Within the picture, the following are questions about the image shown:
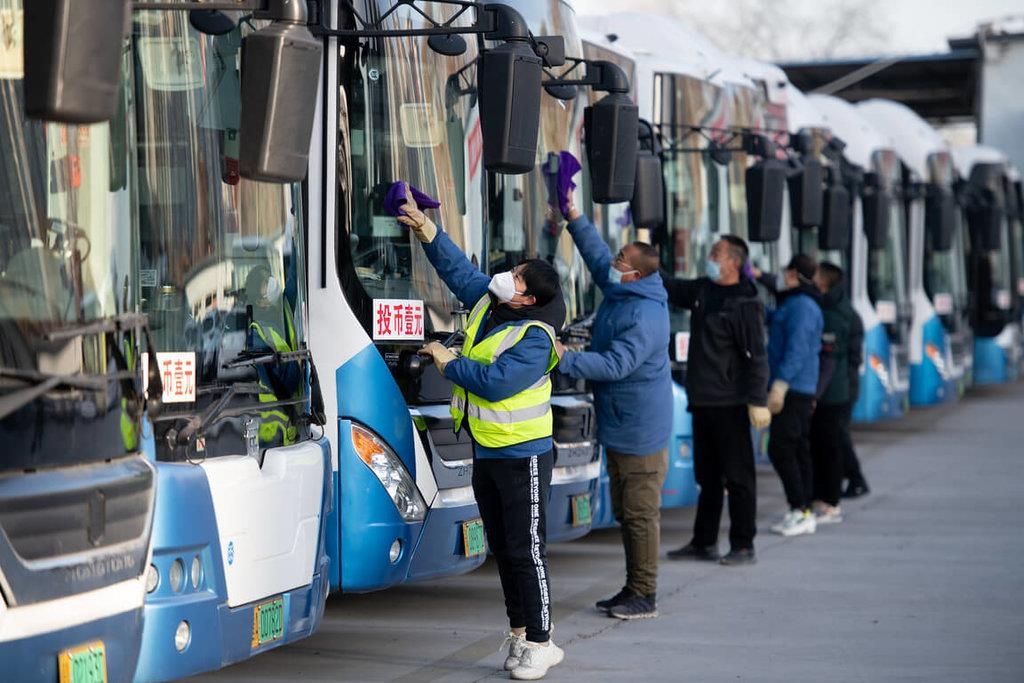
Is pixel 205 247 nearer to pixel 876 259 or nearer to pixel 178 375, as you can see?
pixel 178 375

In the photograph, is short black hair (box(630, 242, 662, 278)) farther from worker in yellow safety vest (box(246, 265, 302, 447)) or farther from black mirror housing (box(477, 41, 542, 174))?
worker in yellow safety vest (box(246, 265, 302, 447))

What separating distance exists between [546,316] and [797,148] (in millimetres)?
7923

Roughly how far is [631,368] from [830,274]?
5232 mm

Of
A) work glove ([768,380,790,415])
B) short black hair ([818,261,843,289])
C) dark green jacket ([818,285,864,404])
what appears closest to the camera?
work glove ([768,380,790,415])

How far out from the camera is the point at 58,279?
5.07 meters


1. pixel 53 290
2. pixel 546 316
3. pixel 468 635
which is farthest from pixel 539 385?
pixel 53 290

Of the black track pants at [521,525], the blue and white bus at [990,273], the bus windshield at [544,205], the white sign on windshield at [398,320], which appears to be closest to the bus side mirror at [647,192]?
the bus windshield at [544,205]

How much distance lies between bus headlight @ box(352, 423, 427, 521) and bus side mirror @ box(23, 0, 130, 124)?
3.91 m

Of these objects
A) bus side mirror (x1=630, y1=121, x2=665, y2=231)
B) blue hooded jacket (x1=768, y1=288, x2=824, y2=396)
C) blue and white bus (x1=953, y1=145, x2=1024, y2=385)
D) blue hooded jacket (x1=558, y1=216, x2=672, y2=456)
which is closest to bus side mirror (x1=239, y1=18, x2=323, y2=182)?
Result: blue hooded jacket (x1=558, y1=216, x2=672, y2=456)

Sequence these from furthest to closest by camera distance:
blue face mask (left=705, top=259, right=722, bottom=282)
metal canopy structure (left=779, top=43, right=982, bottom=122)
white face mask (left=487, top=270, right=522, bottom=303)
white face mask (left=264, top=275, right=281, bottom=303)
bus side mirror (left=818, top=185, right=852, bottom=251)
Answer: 1. metal canopy structure (left=779, top=43, right=982, bottom=122)
2. bus side mirror (left=818, top=185, right=852, bottom=251)
3. blue face mask (left=705, top=259, right=722, bottom=282)
4. white face mask (left=487, top=270, right=522, bottom=303)
5. white face mask (left=264, top=275, right=281, bottom=303)

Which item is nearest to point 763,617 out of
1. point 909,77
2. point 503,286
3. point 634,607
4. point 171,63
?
point 634,607

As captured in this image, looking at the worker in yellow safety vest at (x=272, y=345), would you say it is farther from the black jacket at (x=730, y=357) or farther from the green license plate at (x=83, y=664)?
the black jacket at (x=730, y=357)

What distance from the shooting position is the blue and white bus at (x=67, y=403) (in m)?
4.83

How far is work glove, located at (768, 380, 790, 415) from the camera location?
12.2 meters
